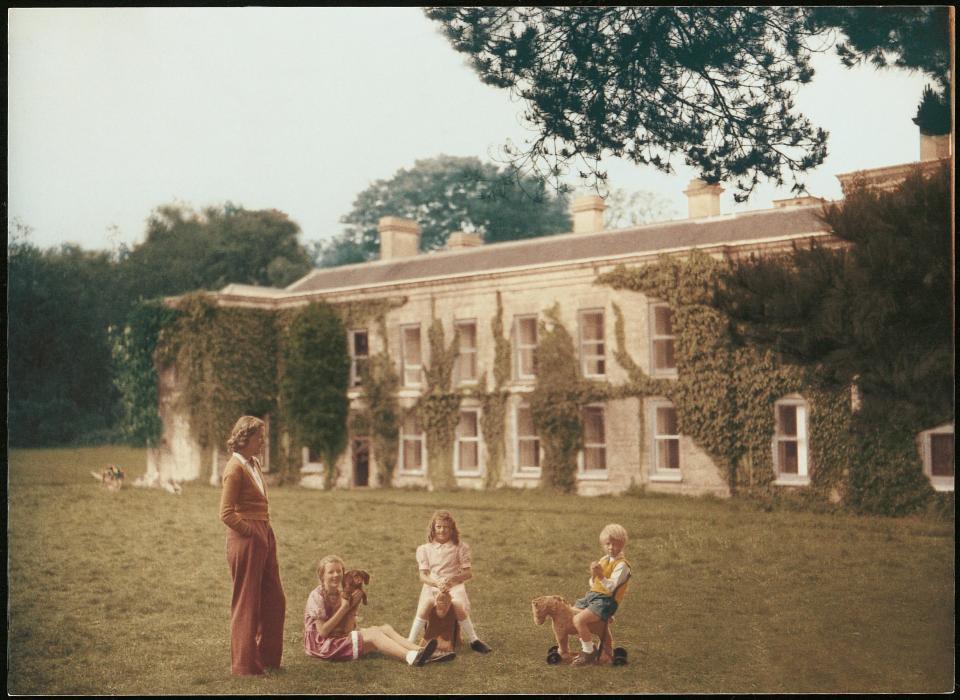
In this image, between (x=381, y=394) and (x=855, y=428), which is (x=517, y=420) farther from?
(x=855, y=428)

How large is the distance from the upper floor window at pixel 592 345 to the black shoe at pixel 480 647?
6.95 feet

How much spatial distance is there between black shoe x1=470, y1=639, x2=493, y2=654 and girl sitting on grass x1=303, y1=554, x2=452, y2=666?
16 centimetres

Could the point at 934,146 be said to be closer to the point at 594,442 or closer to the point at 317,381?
the point at 594,442

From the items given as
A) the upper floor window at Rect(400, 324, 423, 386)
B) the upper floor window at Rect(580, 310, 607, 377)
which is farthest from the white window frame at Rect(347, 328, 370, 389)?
the upper floor window at Rect(580, 310, 607, 377)

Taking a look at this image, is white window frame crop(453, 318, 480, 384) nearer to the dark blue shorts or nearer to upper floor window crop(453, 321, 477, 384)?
upper floor window crop(453, 321, 477, 384)

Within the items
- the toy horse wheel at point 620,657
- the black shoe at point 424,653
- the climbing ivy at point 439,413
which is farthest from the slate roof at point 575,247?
the black shoe at point 424,653

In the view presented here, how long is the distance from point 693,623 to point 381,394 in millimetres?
2856

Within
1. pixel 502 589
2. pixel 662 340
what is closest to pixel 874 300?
pixel 662 340

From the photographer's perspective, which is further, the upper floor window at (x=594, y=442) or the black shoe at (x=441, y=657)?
the upper floor window at (x=594, y=442)

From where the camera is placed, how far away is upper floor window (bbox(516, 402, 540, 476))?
715cm

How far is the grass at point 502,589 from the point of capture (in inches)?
230

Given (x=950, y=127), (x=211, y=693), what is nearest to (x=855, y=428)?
(x=950, y=127)

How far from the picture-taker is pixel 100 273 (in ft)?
23.3

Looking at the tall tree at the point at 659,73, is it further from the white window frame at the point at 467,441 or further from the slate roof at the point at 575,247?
the white window frame at the point at 467,441
